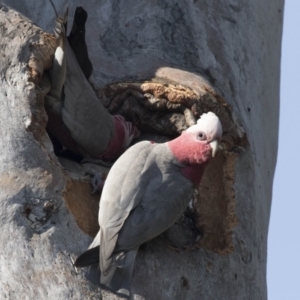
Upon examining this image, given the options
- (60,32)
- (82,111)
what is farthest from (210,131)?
(60,32)

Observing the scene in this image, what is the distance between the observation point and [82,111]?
347cm

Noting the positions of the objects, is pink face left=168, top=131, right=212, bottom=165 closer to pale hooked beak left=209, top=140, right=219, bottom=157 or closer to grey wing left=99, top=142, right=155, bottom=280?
pale hooked beak left=209, top=140, right=219, bottom=157

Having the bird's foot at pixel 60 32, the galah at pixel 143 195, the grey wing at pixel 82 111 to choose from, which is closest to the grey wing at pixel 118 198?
the galah at pixel 143 195

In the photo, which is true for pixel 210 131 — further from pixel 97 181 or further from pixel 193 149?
A: pixel 97 181

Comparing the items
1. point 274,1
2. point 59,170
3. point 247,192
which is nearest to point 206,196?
point 247,192

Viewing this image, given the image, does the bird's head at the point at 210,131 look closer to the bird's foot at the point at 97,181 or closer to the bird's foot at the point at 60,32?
the bird's foot at the point at 97,181

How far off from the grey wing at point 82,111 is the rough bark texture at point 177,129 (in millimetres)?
119

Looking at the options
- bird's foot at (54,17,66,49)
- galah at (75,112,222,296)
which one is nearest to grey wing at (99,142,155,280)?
galah at (75,112,222,296)

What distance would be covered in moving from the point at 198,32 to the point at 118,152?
60 centimetres

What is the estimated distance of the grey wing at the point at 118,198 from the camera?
2.89 meters

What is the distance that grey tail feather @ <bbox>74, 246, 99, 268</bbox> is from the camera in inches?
110

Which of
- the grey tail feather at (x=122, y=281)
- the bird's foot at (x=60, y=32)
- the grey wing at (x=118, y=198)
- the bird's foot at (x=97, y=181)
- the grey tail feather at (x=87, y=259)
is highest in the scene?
the bird's foot at (x=60, y=32)

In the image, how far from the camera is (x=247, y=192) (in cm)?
346

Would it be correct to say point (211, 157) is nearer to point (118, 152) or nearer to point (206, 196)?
point (206, 196)
